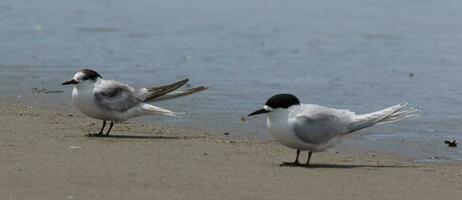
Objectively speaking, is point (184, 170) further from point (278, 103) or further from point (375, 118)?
point (375, 118)

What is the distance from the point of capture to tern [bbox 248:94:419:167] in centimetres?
792

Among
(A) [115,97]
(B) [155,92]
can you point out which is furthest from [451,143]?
(A) [115,97]

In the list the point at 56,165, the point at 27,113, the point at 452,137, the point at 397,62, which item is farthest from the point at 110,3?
the point at 56,165

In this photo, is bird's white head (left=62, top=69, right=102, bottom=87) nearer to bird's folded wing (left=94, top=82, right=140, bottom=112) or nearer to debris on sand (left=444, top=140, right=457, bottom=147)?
bird's folded wing (left=94, top=82, right=140, bottom=112)

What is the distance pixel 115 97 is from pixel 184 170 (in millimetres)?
2362

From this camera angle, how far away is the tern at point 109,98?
9375mm

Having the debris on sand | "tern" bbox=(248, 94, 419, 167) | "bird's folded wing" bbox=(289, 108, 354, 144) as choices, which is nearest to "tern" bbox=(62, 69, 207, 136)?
"tern" bbox=(248, 94, 419, 167)

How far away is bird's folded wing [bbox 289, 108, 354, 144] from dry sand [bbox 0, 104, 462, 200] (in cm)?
20

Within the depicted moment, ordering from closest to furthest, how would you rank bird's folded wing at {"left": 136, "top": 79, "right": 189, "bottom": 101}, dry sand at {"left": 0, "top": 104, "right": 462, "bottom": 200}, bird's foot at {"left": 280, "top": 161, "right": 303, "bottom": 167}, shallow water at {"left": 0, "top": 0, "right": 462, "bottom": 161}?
dry sand at {"left": 0, "top": 104, "right": 462, "bottom": 200}
bird's foot at {"left": 280, "top": 161, "right": 303, "bottom": 167}
bird's folded wing at {"left": 136, "top": 79, "right": 189, "bottom": 101}
shallow water at {"left": 0, "top": 0, "right": 462, "bottom": 161}

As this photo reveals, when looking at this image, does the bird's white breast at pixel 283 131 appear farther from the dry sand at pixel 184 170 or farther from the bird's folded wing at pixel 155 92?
the bird's folded wing at pixel 155 92

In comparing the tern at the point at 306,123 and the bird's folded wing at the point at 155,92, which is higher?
the tern at the point at 306,123

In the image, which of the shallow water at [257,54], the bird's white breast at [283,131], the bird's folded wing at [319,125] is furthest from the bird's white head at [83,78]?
the bird's folded wing at [319,125]

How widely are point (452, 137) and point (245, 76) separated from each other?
3938 mm

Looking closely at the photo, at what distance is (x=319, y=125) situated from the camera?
8039 millimetres
